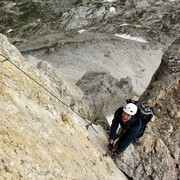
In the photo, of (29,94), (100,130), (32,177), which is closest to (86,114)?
(100,130)

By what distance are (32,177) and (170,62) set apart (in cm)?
1165

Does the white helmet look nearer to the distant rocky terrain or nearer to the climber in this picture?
the climber

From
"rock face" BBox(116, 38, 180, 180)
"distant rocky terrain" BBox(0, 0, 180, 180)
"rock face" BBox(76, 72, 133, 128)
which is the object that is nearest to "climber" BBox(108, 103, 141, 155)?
"distant rocky terrain" BBox(0, 0, 180, 180)

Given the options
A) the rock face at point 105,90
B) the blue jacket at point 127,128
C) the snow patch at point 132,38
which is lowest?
the snow patch at point 132,38

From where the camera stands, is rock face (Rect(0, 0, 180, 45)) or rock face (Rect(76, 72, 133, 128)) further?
rock face (Rect(0, 0, 180, 45))

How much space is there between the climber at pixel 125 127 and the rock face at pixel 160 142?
0.69 m

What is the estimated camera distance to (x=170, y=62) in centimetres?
1856

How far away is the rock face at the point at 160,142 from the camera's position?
544 inches

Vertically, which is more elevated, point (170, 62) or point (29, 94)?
point (29, 94)

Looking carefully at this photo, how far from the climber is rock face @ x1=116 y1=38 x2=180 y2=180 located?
69 centimetres

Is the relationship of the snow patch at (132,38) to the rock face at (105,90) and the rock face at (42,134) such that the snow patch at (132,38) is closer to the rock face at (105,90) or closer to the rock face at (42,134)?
the rock face at (105,90)

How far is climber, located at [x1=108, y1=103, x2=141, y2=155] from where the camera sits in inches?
475

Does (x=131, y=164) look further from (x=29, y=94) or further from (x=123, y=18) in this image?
(x=123, y=18)

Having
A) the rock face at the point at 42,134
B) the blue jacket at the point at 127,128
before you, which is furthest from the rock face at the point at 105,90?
the blue jacket at the point at 127,128
